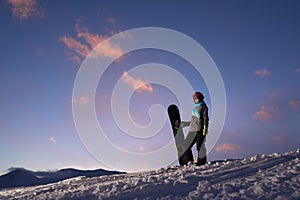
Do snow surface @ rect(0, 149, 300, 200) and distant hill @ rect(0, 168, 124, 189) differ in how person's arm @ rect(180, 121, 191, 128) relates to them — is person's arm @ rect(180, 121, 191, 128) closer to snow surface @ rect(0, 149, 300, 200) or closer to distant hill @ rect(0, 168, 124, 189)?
snow surface @ rect(0, 149, 300, 200)

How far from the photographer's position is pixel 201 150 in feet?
34.2

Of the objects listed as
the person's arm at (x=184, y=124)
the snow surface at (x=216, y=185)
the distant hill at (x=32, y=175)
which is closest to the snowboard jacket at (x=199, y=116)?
the person's arm at (x=184, y=124)

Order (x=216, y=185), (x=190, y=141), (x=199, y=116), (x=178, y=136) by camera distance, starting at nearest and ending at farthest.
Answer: (x=216, y=185)
(x=199, y=116)
(x=190, y=141)
(x=178, y=136)

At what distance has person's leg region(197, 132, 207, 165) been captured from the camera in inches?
406

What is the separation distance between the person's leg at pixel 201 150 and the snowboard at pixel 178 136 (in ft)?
4.60

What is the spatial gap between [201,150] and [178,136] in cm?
224

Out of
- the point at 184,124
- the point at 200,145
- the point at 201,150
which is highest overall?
the point at 184,124

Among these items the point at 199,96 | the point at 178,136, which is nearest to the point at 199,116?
the point at 199,96

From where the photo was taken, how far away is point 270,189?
5.79 metres

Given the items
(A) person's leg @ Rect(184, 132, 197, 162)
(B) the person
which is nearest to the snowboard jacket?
(B) the person

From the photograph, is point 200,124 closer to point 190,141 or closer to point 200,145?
point 200,145

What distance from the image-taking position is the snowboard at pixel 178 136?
12.0 m

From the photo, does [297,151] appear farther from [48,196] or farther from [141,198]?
[48,196]

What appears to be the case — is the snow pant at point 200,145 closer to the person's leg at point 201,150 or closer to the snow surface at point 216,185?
the person's leg at point 201,150
